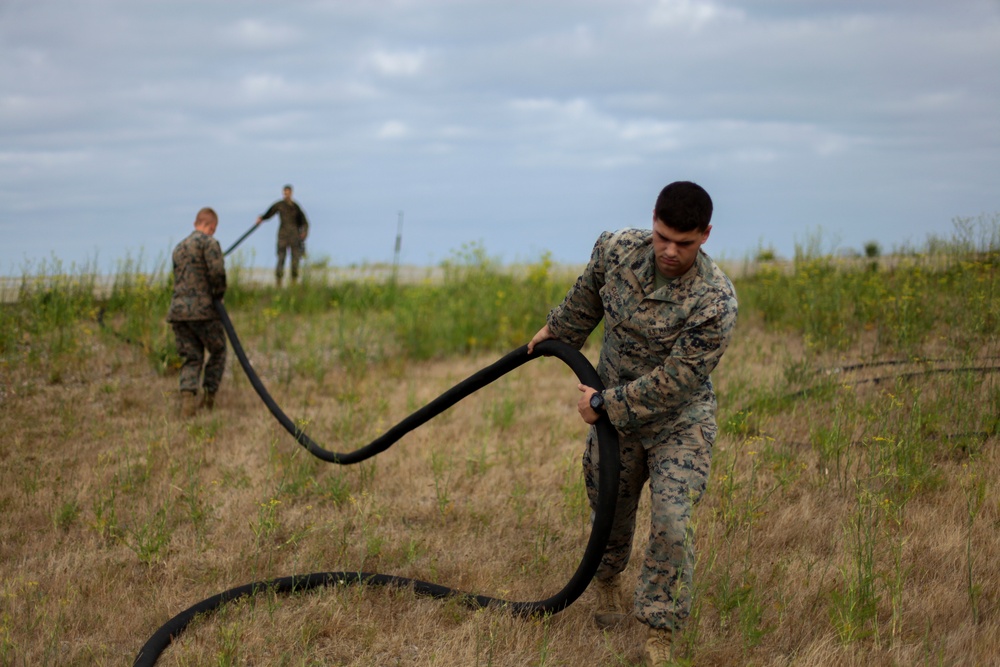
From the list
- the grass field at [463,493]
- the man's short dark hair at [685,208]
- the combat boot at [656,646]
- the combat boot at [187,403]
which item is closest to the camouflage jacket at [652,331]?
the man's short dark hair at [685,208]

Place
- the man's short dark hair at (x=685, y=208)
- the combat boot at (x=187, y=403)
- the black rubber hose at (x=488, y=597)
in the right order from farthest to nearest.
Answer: the combat boot at (x=187, y=403)
the black rubber hose at (x=488, y=597)
the man's short dark hair at (x=685, y=208)

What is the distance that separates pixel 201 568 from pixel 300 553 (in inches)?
21.8

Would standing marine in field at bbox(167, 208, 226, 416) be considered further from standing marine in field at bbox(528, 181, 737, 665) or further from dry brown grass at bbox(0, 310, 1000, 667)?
Result: standing marine in field at bbox(528, 181, 737, 665)

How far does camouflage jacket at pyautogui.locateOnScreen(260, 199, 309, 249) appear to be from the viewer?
1633 cm

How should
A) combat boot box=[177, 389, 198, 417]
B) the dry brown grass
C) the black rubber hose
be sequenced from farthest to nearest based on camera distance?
combat boot box=[177, 389, 198, 417], the dry brown grass, the black rubber hose

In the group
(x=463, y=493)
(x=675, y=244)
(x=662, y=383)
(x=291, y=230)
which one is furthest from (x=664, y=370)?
(x=291, y=230)

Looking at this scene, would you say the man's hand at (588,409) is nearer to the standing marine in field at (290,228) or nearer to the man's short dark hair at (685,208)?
the man's short dark hair at (685,208)

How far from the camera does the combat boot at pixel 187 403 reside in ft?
26.2

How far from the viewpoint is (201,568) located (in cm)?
482

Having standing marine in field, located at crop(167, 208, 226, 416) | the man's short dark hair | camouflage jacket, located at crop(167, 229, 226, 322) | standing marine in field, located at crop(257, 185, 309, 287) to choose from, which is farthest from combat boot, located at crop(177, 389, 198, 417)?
standing marine in field, located at crop(257, 185, 309, 287)

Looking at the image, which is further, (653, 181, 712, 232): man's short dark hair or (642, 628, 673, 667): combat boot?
(642, 628, 673, 667): combat boot

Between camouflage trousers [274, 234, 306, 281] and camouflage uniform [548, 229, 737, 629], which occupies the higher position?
camouflage trousers [274, 234, 306, 281]

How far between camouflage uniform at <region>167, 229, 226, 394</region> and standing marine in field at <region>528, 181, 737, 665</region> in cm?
522

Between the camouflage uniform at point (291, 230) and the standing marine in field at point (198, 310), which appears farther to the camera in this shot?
the camouflage uniform at point (291, 230)
